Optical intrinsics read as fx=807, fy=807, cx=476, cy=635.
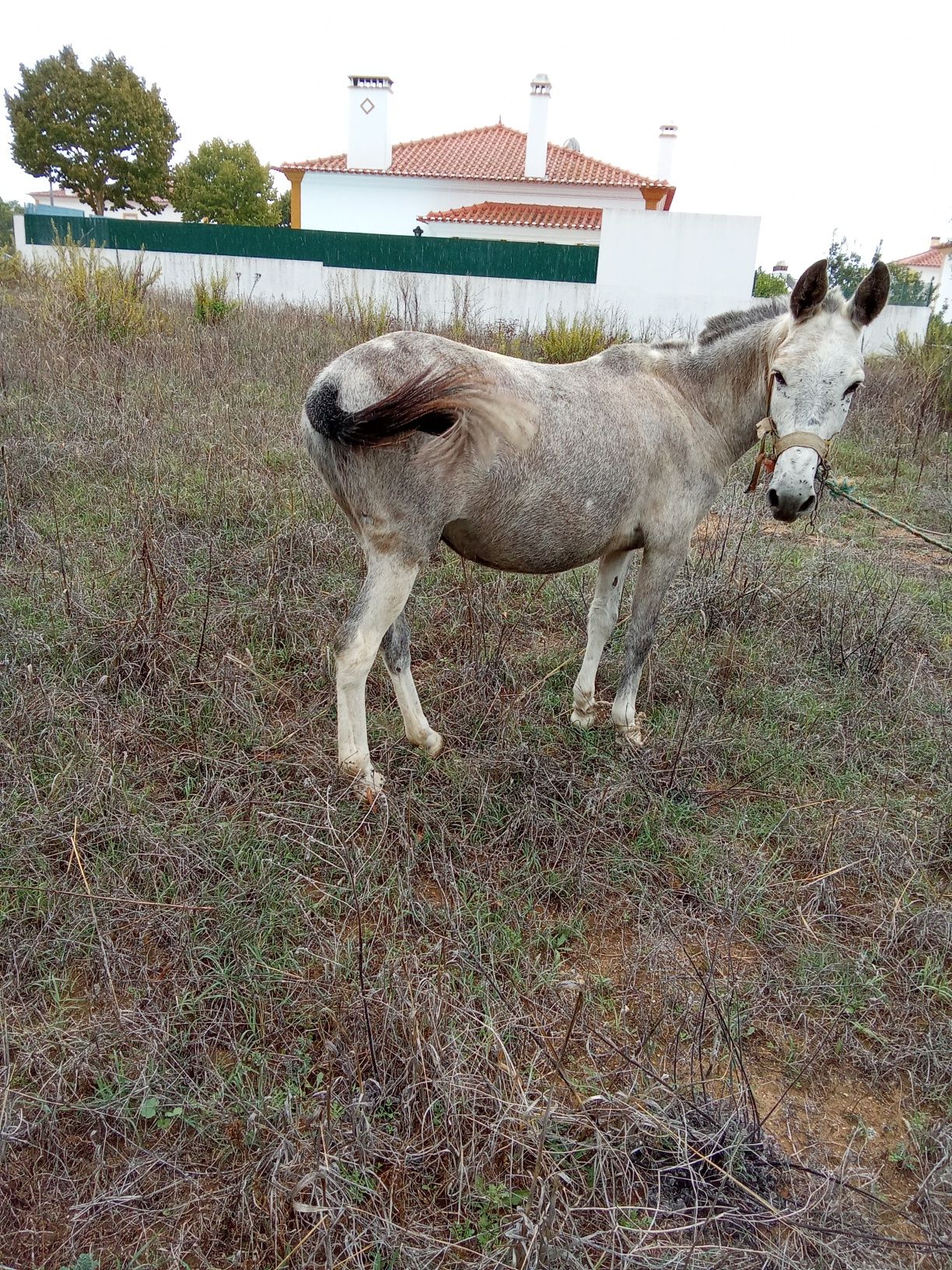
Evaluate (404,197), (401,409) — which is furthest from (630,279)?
(404,197)

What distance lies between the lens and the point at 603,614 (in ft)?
12.6

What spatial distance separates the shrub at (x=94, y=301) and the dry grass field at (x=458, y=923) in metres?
4.05

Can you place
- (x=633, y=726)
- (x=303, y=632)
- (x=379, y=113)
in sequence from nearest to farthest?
1. (x=633, y=726)
2. (x=303, y=632)
3. (x=379, y=113)

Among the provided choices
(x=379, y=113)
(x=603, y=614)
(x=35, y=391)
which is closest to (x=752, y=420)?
(x=603, y=614)

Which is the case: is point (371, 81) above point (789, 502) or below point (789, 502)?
above

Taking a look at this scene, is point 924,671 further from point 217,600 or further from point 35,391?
point 35,391

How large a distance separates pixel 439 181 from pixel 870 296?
30417mm

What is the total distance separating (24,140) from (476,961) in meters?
41.0

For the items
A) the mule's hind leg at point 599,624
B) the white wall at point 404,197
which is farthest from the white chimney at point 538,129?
the mule's hind leg at point 599,624

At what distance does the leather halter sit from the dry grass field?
3.94 feet

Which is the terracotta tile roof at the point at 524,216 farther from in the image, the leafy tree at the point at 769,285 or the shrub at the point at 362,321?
the shrub at the point at 362,321

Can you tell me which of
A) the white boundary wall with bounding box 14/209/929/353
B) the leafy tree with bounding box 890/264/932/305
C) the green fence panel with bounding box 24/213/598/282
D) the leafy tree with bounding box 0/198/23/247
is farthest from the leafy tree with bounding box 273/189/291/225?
the leafy tree with bounding box 890/264/932/305

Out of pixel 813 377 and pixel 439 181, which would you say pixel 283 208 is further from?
pixel 813 377

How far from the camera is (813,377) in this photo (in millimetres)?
3008
